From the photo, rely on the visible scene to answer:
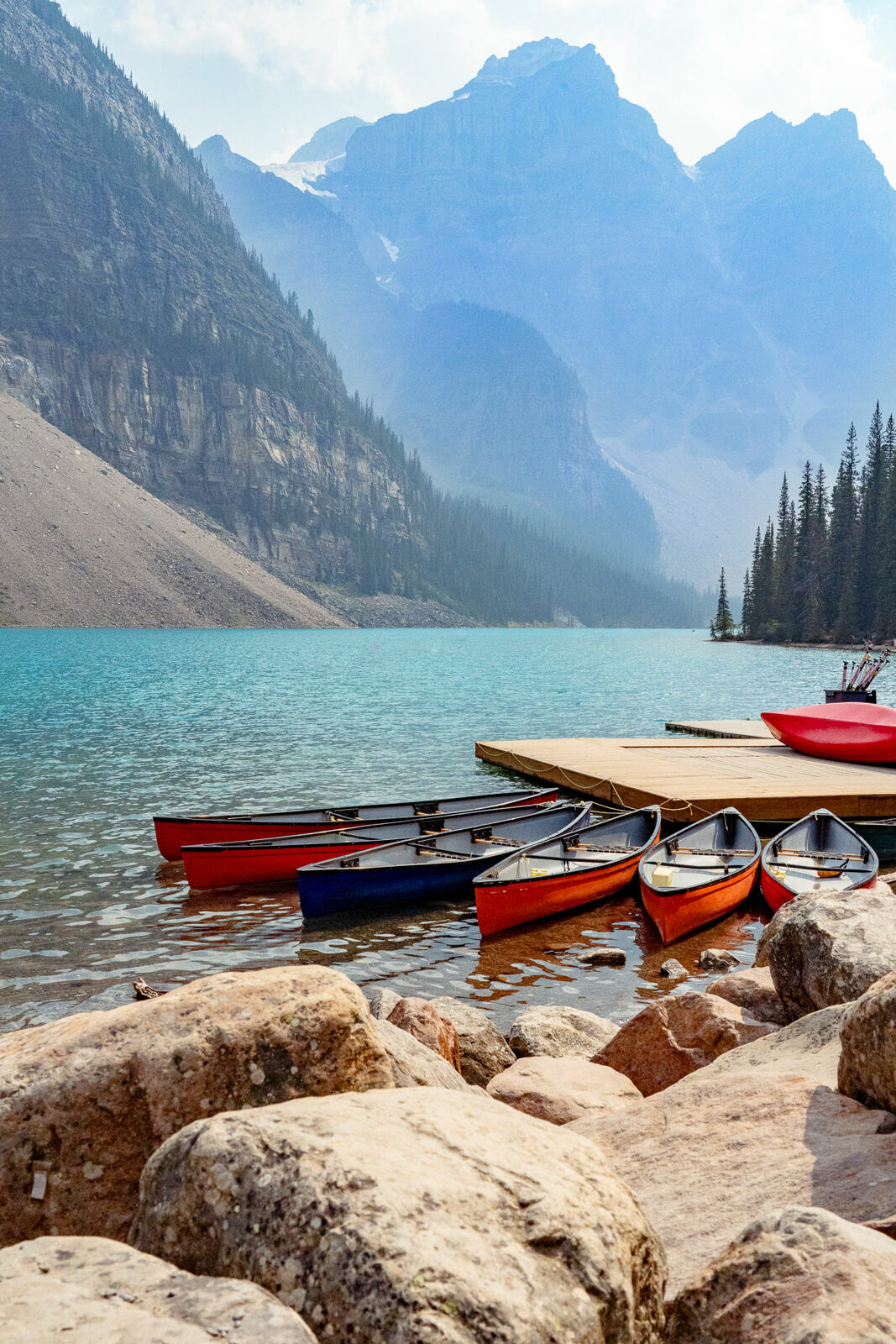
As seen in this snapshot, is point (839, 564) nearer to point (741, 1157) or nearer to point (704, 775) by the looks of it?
point (704, 775)

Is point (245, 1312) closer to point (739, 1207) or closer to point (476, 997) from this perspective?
point (739, 1207)

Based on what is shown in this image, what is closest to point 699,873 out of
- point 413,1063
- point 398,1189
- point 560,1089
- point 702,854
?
point 702,854

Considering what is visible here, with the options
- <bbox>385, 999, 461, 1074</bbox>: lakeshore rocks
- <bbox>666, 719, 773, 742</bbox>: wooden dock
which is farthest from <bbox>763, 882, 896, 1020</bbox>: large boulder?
<bbox>666, 719, 773, 742</bbox>: wooden dock

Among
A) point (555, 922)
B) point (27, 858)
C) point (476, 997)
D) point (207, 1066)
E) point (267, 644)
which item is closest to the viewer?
point (207, 1066)

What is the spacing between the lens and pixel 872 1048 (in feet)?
14.7

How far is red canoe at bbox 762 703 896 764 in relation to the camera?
23.9m

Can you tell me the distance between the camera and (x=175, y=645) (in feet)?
321

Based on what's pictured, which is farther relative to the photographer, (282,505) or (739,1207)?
(282,505)

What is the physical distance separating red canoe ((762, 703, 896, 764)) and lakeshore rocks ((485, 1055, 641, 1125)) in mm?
18673

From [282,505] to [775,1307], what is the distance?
202902 mm

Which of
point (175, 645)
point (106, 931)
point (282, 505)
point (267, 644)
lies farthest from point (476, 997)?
point (282, 505)

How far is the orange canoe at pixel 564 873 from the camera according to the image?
13641 mm

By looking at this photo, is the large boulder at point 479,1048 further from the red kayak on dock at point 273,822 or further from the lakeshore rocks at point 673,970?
the red kayak on dock at point 273,822

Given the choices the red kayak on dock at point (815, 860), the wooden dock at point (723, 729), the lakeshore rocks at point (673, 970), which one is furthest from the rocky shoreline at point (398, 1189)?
the wooden dock at point (723, 729)
